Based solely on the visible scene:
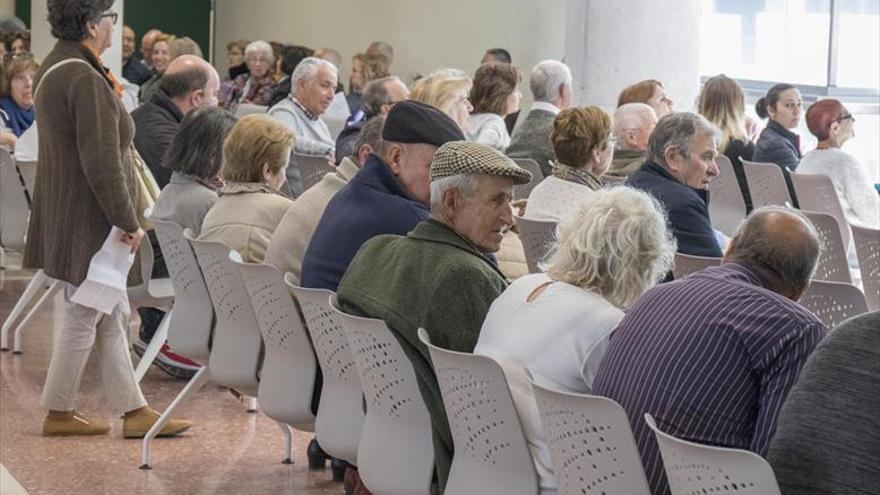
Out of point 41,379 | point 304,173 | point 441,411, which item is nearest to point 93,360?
point 41,379

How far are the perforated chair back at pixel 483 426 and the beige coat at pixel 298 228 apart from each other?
160cm

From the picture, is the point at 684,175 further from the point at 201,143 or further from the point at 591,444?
the point at 591,444

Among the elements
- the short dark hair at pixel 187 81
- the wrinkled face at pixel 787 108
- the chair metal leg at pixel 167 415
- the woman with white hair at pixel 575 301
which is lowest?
the chair metal leg at pixel 167 415

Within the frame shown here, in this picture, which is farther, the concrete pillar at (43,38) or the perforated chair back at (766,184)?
the concrete pillar at (43,38)

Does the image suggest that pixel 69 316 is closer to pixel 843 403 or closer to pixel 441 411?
pixel 441 411

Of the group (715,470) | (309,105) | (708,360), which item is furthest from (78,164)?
(715,470)

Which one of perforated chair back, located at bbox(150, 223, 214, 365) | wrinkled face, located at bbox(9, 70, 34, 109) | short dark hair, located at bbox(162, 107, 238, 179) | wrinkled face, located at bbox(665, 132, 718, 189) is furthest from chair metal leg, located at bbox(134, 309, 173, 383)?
wrinkled face, located at bbox(9, 70, 34, 109)

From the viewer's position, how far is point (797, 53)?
13.7 m

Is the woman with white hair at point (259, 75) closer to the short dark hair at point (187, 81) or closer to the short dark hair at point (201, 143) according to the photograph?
the short dark hair at point (187, 81)

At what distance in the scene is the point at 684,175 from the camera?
18.1ft

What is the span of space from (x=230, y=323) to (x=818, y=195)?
3724mm

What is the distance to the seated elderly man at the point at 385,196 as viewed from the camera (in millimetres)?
4207

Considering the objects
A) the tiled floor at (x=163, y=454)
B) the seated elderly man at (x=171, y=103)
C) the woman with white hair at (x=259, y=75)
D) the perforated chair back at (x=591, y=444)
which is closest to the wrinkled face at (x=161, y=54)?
the woman with white hair at (x=259, y=75)

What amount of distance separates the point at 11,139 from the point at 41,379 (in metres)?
2.64
